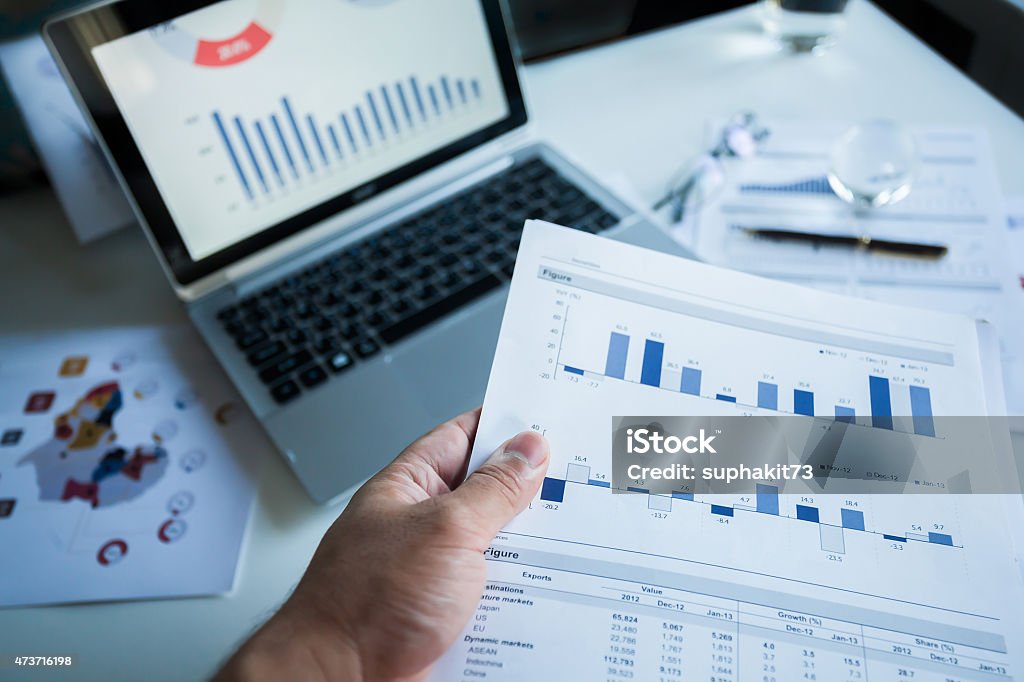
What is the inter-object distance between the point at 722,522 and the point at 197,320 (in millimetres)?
486

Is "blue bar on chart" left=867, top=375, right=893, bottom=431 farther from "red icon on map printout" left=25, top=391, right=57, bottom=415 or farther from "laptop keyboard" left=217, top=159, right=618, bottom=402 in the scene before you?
"red icon on map printout" left=25, top=391, right=57, bottom=415

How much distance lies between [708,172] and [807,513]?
1.38 feet

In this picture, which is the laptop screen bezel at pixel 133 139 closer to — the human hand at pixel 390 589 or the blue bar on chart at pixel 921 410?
the human hand at pixel 390 589

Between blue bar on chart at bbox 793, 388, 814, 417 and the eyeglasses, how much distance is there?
0.31m

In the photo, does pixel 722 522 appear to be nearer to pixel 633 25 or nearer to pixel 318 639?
pixel 318 639

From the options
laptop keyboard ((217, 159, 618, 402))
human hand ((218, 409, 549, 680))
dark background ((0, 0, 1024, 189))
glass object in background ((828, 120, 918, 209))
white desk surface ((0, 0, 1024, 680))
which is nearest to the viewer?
human hand ((218, 409, 549, 680))

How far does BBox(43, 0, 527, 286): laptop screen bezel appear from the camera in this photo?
1.90 ft

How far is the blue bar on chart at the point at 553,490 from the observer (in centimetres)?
46

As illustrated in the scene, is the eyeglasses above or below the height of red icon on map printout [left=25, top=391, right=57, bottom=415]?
below

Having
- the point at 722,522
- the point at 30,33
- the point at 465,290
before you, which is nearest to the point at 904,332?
the point at 722,522

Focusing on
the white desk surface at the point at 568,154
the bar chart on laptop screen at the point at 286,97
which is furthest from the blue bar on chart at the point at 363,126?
the white desk surface at the point at 568,154

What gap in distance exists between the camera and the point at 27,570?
566mm

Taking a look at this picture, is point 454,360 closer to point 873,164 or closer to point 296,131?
point 296,131

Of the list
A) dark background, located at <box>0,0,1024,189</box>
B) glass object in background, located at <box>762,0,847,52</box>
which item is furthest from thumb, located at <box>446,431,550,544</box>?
glass object in background, located at <box>762,0,847,52</box>
